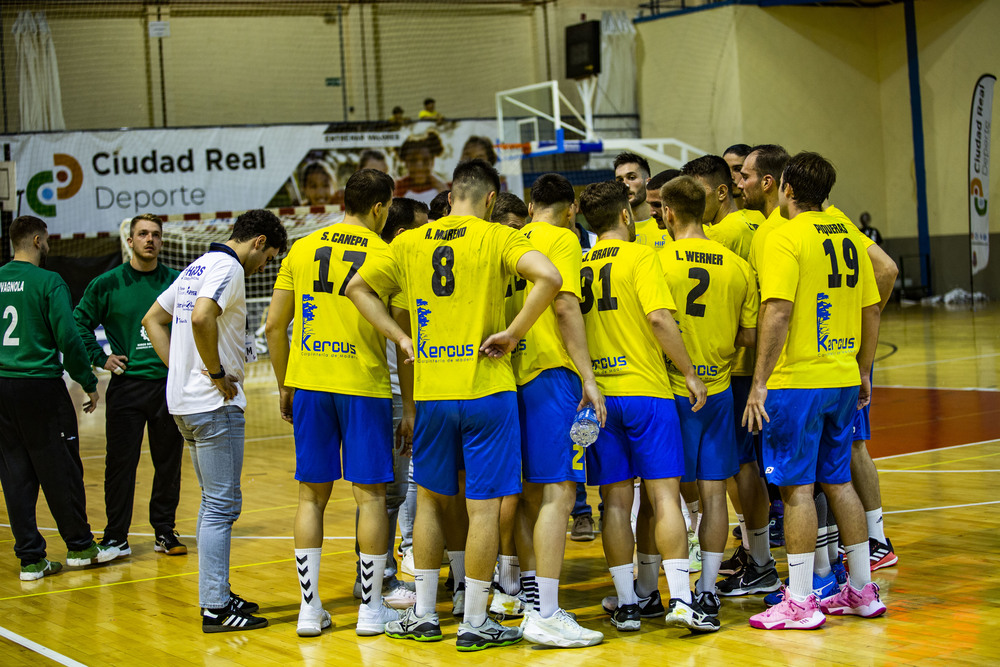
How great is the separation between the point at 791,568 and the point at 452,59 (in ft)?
76.1

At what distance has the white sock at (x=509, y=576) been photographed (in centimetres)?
534

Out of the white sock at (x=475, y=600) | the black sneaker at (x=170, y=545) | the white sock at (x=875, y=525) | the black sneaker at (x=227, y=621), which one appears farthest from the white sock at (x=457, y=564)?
the black sneaker at (x=170, y=545)

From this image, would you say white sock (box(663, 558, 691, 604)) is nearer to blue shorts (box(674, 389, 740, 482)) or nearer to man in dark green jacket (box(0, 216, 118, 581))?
blue shorts (box(674, 389, 740, 482))

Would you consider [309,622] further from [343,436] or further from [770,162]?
[770,162]

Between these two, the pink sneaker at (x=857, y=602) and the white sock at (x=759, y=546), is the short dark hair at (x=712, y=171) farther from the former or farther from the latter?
the pink sneaker at (x=857, y=602)

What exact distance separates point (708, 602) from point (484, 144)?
64.3 feet

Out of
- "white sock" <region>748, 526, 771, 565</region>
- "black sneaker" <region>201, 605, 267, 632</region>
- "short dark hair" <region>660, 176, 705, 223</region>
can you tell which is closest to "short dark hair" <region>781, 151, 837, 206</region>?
"short dark hair" <region>660, 176, 705, 223</region>

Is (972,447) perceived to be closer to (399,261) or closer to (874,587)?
(874,587)

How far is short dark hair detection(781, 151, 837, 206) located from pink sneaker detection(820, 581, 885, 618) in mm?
1872

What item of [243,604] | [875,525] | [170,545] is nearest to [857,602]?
[875,525]

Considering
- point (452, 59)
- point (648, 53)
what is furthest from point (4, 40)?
point (648, 53)

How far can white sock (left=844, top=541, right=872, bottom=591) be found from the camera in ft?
16.0

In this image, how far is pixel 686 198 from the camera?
5098 mm

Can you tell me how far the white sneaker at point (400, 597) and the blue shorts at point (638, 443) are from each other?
138 centimetres
